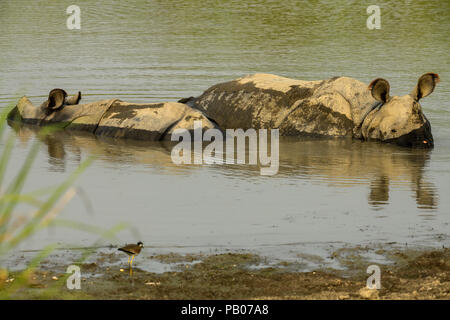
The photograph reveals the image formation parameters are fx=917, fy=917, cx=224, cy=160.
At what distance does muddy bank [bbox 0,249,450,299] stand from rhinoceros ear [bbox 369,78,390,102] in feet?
20.9

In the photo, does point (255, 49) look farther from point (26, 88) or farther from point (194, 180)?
point (194, 180)

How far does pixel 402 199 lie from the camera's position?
10523mm

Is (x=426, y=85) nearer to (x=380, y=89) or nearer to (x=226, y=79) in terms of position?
(x=380, y=89)

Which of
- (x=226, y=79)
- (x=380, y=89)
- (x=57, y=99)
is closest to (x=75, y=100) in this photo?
(x=57, y=99)

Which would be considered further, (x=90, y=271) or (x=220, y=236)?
(x=220, y=236)

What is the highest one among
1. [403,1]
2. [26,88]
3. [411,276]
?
[403,1]

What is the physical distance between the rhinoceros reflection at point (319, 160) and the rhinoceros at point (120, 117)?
0.19 m

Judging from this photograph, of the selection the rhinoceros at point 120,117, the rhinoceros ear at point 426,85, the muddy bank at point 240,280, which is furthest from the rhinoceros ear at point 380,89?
the muddy bank at point 240,280

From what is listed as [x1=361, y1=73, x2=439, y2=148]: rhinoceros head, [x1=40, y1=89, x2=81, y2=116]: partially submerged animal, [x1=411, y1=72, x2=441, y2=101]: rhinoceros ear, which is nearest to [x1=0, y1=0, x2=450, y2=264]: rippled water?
[x1=361, y1=73, x2=439, y2=148]: rhinoceros head

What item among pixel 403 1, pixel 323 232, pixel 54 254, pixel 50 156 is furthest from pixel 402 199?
pixel 403 1

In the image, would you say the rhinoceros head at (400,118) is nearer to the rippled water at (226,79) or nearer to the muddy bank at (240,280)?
the rippled water at (226,79)

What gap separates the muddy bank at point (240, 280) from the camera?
6.85 m

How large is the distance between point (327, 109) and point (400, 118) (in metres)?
1.20
